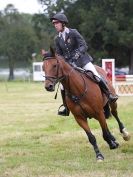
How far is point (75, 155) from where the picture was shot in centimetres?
1038

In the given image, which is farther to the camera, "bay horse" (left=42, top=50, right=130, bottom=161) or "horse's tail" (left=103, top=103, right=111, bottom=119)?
"horse's tail" (left=103, top=103, right=111, bottom=119)

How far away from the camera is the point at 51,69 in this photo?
9172 mm

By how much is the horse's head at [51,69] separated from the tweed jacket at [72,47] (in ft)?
2.66

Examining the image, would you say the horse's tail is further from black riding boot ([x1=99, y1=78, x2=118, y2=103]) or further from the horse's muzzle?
the horse's muzzle

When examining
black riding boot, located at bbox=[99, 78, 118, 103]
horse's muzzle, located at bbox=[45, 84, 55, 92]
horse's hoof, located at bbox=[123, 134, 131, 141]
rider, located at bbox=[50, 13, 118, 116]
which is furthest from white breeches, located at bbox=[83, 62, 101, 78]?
horse's hoof, located at bbox=[123, 134, 131, 141]

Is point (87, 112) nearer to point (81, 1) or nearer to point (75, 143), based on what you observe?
point (75, 143)

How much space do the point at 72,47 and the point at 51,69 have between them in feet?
3.88

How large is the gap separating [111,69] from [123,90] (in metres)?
1.30

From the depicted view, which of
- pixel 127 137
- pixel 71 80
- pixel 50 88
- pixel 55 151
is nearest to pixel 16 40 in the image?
pixel 127 137

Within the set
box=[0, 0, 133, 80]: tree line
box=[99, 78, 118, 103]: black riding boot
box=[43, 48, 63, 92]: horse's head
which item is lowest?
box=[0, 0, 133, 80]: tree line

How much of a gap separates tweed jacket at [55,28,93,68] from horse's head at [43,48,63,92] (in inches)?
32.0

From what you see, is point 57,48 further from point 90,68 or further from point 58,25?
point 90,68

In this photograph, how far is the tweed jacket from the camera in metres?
10.0

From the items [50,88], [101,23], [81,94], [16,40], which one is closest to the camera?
[50,88]
